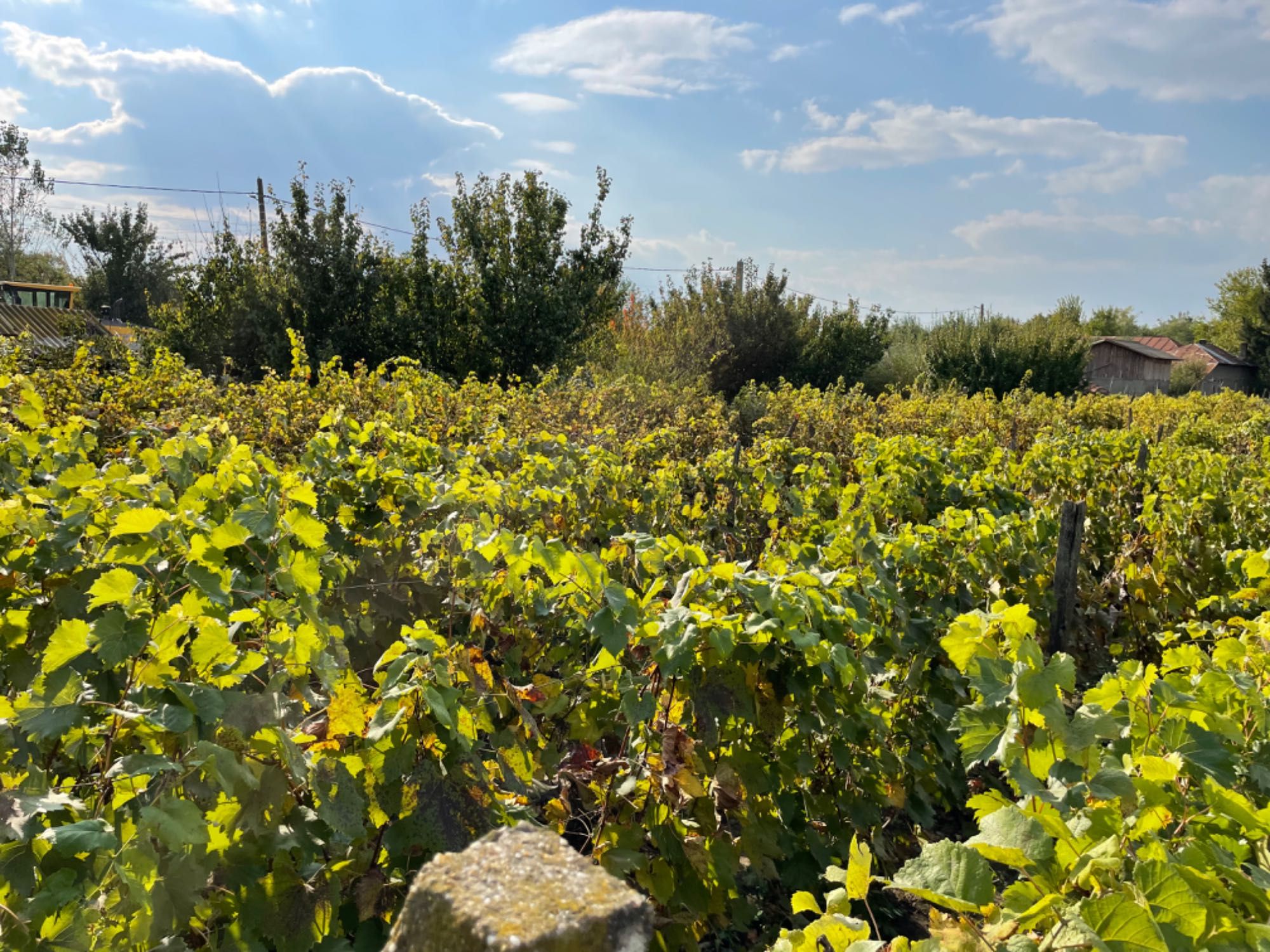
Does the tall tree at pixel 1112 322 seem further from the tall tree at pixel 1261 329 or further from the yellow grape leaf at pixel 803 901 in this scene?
the yellow grape leaf at pixel 803 901

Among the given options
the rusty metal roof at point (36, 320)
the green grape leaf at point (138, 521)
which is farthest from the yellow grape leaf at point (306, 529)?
the rusty metal roof at point (36, 320)

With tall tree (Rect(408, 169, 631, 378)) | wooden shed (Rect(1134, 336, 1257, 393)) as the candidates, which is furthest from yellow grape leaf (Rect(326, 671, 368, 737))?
wooden shed (Rect(1134, 336, 1257, 393))

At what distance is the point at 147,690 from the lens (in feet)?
4.67

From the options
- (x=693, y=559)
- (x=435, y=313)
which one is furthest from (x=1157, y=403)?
(x=693, y=559)

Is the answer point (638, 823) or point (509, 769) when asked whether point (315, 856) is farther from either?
point (638, 823)

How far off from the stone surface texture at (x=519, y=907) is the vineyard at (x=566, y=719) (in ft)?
1.60

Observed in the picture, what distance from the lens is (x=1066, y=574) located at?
5.08m

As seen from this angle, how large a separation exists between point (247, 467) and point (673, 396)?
9.18 m

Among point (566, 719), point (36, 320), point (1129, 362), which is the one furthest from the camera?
point (1129, 362)

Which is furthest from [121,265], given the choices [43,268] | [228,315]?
[228,315]

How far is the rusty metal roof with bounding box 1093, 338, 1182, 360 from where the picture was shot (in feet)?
149

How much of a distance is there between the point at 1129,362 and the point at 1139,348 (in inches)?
47.1

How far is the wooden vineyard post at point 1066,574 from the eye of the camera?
16.2 ft

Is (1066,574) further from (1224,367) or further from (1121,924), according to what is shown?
(1224,367)
